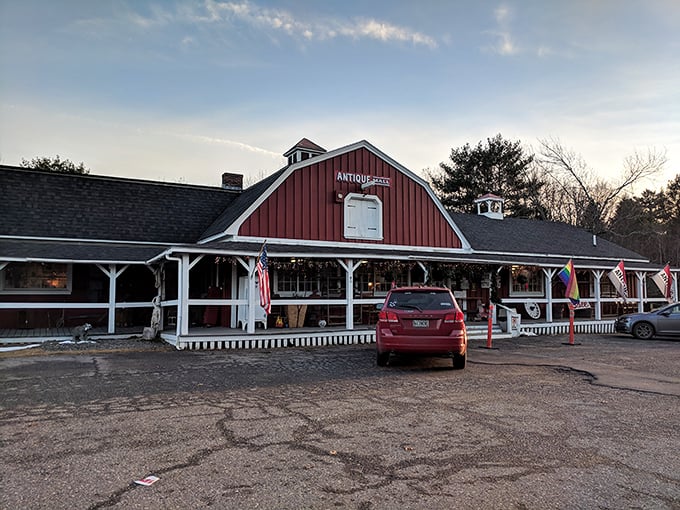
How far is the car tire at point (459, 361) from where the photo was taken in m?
9.65

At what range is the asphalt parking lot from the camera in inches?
147

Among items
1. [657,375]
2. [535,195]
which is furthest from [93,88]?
[535,195]

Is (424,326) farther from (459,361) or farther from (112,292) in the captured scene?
(112,292)

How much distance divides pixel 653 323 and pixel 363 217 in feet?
34.7

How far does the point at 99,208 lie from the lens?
18.4m

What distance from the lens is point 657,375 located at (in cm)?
944

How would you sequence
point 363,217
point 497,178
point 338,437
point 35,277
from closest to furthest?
point 338,437 → point 35,277 → point 363,217 → point 497,178

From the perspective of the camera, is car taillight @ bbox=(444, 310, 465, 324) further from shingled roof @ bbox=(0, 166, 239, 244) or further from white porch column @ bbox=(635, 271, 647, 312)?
white porch column @ bbox=(635, 271, 647, 312)

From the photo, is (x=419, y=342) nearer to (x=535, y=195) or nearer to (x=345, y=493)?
(x=345, y=493)

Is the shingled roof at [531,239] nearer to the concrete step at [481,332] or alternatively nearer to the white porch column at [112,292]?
the concrete step at [481,332]

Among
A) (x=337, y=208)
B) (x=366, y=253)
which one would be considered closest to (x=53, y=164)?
A: (x=337, y=208)

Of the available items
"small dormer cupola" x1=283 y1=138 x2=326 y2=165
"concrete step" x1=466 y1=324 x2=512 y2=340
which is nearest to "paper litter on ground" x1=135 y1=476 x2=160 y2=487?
"concrete step" x1=466 y1=324 x2=512 y2=340

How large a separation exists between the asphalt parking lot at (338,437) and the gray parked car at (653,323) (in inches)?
309

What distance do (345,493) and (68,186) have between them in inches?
727
